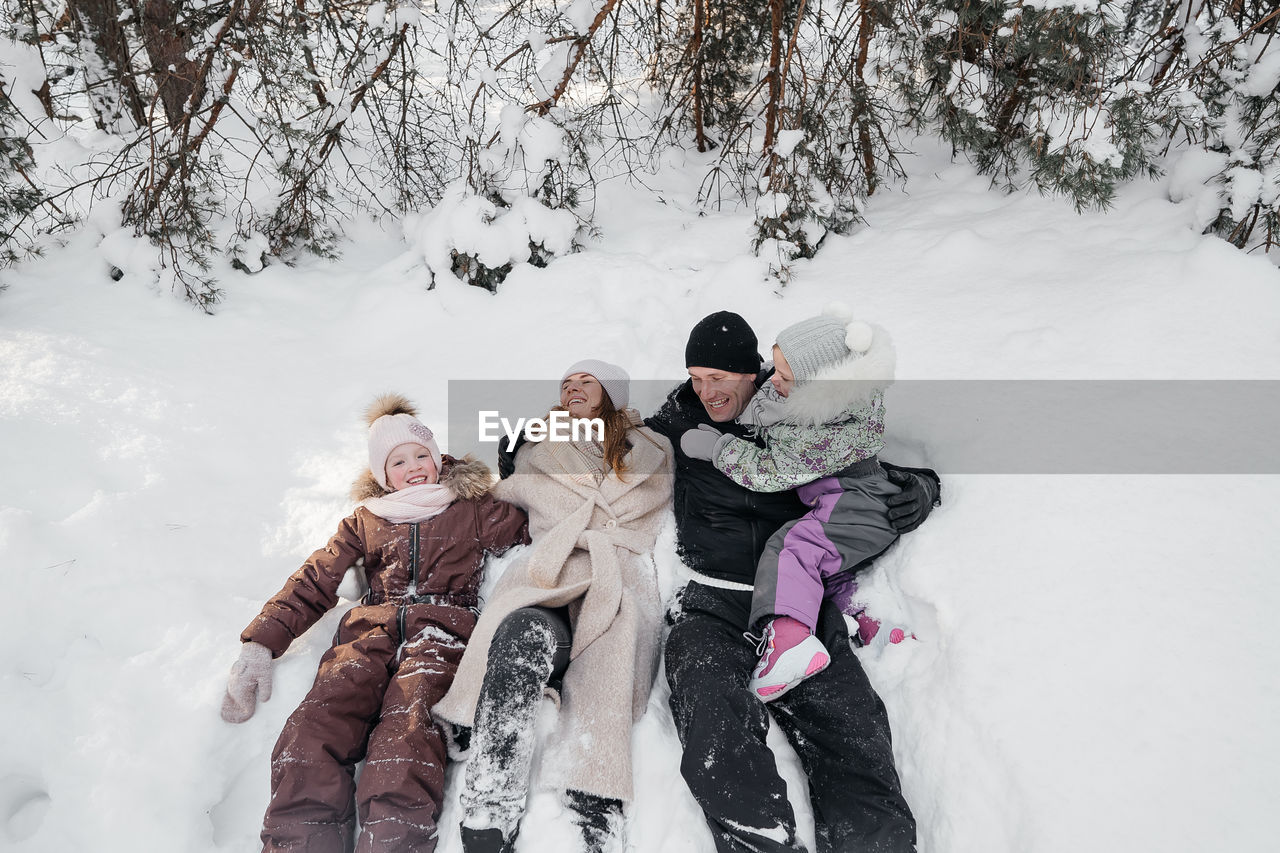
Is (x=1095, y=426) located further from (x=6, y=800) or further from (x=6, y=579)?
(x=6, y=579)

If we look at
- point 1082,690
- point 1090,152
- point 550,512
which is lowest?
point 1082,690

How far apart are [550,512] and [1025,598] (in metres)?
1.47

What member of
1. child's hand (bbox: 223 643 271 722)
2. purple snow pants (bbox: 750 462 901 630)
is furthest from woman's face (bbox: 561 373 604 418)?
child's hand (bbox: 223 643 271 722)

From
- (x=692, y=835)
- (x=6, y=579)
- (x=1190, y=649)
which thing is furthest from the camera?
(x=6, y=579)

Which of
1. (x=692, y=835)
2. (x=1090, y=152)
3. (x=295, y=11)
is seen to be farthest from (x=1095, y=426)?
(x=295, y=11)

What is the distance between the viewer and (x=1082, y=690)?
1668mm

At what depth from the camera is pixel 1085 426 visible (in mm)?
2193

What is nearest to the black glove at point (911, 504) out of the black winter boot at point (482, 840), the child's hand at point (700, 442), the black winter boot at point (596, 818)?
the child's hand at point (700, 442)

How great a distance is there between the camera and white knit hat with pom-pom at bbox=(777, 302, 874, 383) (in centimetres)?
214

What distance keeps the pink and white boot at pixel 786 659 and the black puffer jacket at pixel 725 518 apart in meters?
0.26

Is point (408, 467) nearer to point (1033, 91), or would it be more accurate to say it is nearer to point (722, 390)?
point (722, 390)

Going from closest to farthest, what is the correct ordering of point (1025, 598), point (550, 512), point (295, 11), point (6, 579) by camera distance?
point (1025, 598) → point (6, 579) → point (550, 512) → point (295, 11)

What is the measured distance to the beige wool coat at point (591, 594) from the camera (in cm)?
186

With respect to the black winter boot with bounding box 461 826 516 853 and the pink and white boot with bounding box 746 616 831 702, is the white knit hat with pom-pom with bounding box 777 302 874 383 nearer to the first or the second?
the pink and white boot with bounding box 746 616 831 702
